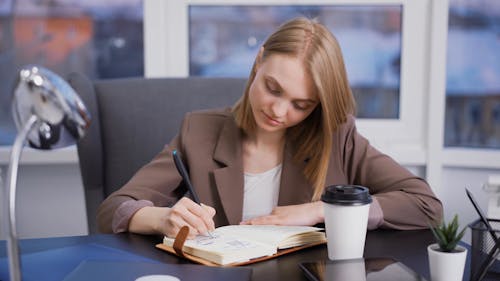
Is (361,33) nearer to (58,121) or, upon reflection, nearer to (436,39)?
(436,39)

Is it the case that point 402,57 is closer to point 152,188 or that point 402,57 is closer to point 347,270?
point 152,188

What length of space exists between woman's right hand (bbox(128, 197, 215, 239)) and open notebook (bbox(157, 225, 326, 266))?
0.02 metres

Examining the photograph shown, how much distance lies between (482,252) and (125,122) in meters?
1.06

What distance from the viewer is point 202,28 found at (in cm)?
242

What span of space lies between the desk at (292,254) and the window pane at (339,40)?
1.28 meters

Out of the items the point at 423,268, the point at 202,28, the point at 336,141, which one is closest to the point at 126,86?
Result: the point at 336,141

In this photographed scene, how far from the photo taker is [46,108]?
62cm

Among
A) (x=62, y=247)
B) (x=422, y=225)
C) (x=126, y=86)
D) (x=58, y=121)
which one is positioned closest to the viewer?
(x=58, y=121)

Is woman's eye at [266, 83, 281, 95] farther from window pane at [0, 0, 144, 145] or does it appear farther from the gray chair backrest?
window pane at [0, 0, 144, 145]

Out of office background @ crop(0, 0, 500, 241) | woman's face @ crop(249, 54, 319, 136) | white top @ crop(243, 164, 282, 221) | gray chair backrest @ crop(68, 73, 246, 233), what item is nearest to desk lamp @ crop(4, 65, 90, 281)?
woman's face @ crop(249, 54, 319, 136)

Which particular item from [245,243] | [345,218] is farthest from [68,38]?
[345,218]

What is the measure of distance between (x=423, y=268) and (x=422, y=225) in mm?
293

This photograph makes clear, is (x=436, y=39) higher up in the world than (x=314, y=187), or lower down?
higher up

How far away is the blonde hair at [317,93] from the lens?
1347 millimetres
